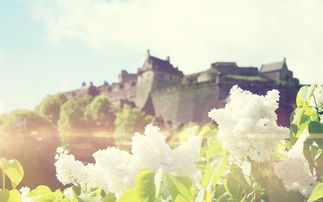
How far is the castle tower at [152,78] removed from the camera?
83312 millimetres

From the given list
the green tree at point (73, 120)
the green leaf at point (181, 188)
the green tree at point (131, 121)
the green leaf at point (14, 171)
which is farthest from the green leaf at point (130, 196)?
the green tree at point (73, 120)

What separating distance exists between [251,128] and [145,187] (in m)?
0.63

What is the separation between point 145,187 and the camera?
63.6 inches

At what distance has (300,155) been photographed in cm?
205

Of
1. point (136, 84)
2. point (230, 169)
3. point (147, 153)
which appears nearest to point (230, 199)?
point (230, 169)

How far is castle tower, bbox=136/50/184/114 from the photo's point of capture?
8331cm

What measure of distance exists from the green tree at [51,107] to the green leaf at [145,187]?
10075 centimetres

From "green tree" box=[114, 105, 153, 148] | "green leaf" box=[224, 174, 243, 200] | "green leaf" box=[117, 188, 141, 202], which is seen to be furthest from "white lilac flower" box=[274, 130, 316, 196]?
"green tree" box=[114, 105, 153, 148]

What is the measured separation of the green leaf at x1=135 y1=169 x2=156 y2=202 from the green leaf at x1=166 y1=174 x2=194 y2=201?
7cm

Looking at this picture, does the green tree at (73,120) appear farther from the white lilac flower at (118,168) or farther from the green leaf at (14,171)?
the white lilac flower at (118,168)

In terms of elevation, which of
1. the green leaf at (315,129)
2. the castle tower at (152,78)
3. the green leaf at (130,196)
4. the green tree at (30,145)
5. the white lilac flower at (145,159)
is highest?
the castle tower at (152,78)

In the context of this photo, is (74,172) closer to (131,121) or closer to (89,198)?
(89,198)

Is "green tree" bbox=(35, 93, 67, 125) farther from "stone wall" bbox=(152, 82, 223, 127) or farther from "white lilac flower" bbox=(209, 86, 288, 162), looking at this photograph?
"white lilac flower" bbox=(209, 86, 288, 162)

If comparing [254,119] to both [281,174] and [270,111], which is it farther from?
[281,174]
